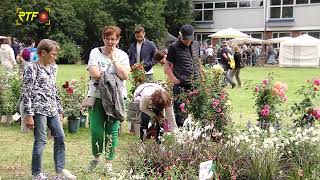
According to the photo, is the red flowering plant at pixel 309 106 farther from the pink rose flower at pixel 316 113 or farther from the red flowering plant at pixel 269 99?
the red flowering plant at pixel 269 99

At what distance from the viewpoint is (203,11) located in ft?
161

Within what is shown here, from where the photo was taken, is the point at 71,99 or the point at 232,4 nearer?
the point at 71,99

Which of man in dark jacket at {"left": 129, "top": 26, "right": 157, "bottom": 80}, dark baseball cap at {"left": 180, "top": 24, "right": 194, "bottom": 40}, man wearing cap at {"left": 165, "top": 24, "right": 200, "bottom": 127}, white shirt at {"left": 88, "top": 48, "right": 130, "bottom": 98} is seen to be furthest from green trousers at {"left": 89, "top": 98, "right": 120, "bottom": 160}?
man in dark jacket at {"left": 129, "top": 26, "right": 157, "bottom": 80}

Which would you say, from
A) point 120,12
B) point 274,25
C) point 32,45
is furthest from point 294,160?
point 274,25

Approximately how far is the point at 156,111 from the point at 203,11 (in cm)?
4428

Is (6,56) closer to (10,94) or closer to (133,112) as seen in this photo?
(10,94)

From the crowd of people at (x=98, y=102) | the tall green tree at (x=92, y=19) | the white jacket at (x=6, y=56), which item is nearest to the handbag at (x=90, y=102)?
the crowd of people at (x=98, y=102)

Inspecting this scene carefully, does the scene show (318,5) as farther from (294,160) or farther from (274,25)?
(294,160)

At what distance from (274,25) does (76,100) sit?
37428mm

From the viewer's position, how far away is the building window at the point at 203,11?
48441mm

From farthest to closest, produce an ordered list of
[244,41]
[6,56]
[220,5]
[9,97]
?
1. [220,5]
2. [244,41]
3. [6,56]
4. [9,97]

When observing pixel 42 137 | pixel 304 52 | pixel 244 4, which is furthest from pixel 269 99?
pixel 244 4

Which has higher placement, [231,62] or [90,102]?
[90,102]

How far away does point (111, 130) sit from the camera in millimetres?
5582
